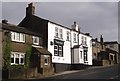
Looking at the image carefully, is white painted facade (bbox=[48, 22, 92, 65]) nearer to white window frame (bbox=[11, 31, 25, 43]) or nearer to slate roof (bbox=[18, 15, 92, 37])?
slate roof (bbox=[18, 15, 92, 37])

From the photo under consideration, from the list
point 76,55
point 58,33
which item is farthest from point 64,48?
point 76,55

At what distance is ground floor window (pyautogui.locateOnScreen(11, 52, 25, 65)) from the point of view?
37.5 m

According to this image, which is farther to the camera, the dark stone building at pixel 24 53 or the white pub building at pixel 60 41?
the white pub building at pixel 60 41

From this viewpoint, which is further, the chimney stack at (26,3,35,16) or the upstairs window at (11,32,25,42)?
the chimney stack at (26,3,35,16)

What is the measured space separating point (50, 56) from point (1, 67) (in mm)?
9765

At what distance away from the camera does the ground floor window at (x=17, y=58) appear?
37.5 meters

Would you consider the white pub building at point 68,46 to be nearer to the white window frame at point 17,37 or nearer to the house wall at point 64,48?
the house wall at point 64,48

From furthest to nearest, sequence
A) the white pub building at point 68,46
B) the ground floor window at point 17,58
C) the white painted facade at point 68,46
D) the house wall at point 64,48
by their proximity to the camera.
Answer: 1. the white pub building at point 68,46
2. the white painted facade at point 68,46
3. the house wall at point 64,48
4. the ground floor window at point 17,58

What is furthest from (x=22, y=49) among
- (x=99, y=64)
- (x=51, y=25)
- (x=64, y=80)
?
(x=99, y=64)

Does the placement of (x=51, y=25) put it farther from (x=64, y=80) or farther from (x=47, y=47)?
(x=64, y=80)

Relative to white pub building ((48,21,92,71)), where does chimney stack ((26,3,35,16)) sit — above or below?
above

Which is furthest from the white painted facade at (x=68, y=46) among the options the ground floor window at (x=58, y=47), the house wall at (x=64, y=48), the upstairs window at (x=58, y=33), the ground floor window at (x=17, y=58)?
the ground floor window at (x=17, y=58)

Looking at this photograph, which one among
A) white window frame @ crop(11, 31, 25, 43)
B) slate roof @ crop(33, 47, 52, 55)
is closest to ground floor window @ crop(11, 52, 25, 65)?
white window frame @ crop(11, 31, 25, 43)

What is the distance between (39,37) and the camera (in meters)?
43.6
